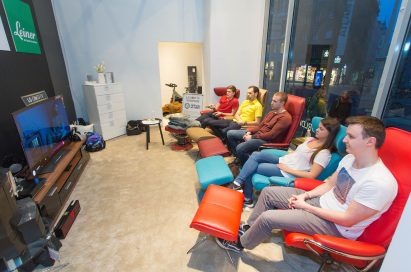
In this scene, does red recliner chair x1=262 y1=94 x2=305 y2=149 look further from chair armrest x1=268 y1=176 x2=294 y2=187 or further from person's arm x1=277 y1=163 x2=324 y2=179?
chair armrest x1=268 y1=176 x2=294 y2=187

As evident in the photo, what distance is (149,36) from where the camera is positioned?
4562 millimetres

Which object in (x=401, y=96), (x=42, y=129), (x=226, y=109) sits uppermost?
(x=401, y=96)

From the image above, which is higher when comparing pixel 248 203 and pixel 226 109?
pixel 226 109

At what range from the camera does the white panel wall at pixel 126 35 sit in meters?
4.15

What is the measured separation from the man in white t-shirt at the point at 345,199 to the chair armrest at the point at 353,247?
11cm

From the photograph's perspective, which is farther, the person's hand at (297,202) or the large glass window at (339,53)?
the large glass window at (339,53)

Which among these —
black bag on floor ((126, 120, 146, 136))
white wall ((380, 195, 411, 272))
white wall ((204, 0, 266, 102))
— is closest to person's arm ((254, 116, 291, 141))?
white wall ((380, 195, 411, 272))

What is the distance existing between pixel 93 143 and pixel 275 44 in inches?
152

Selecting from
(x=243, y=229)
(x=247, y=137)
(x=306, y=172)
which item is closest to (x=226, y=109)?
(x=247, y=137)

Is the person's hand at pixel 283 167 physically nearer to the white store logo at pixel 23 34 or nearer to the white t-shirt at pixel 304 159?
the white t-shirt at pixel 304 159

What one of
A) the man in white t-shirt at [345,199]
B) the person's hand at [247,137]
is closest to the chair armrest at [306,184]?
the man in white t-shirt at [345,199]

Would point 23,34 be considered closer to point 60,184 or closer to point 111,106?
point 111,106

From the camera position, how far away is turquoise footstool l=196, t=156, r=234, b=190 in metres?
2.13

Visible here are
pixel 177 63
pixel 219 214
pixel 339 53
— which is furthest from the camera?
pixel 177 63
